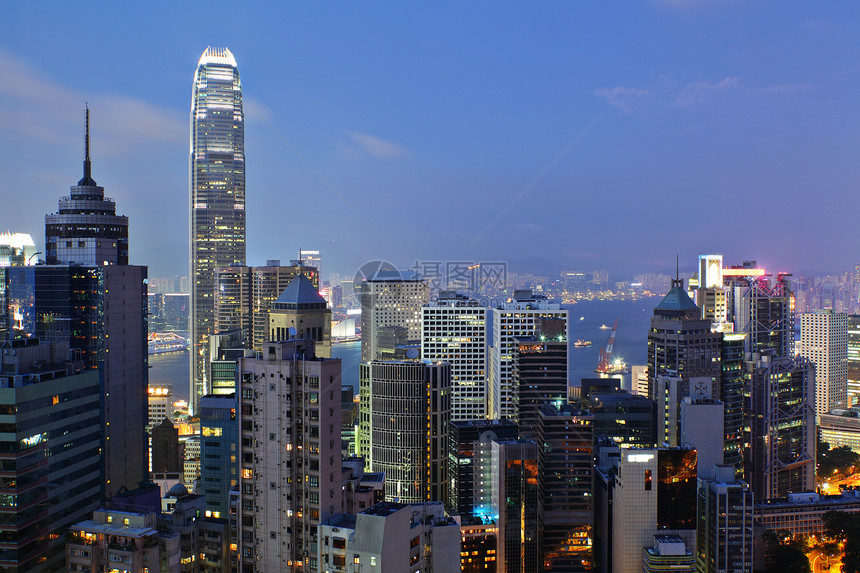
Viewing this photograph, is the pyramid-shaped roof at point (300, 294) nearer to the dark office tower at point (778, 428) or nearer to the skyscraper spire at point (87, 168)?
the skyscraper spire at point (87, 168)

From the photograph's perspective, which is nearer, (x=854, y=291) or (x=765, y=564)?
(x=765, y=564)

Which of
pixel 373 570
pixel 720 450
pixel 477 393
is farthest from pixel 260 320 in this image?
pixel 373 570

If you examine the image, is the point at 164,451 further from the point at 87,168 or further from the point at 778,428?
the point at 778,428

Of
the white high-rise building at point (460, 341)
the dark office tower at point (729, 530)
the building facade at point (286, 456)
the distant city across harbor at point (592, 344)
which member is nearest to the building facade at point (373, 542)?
the building facade at point (286, 456)

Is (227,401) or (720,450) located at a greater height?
(227,401)

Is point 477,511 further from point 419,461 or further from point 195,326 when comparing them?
point 195,326

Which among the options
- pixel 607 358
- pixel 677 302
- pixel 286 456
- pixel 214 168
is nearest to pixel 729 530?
pixel 286 456
